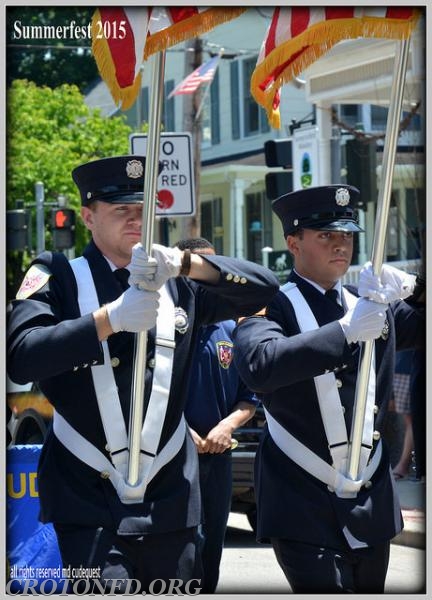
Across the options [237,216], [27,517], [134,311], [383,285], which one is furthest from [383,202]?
[237,216]

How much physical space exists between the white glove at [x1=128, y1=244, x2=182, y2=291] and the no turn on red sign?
7384 mm

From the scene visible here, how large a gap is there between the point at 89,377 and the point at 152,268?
Result: 0.49m

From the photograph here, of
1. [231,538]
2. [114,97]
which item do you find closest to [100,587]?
[114,97]

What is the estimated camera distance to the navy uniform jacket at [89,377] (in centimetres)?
468

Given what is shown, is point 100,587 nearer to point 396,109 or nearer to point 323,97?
point 396,109

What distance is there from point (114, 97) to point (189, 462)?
1.43 meters

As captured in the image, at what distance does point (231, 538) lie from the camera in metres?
10.8

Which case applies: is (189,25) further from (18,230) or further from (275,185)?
(18,230)

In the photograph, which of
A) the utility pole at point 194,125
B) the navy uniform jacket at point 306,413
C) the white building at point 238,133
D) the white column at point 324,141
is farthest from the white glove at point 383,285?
the white building at point 238,133

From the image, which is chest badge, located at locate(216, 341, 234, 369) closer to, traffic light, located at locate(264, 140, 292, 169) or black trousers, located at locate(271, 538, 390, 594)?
black trousers, located at locate(271, 538, 390, 594)

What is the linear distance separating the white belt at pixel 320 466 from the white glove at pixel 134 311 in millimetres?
905

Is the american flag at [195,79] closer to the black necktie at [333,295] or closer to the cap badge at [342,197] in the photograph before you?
the cap badge at [342,197]

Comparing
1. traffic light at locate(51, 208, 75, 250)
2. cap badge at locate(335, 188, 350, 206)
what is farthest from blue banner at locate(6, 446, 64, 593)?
traffic light at locate(51, 208, 75, 250)

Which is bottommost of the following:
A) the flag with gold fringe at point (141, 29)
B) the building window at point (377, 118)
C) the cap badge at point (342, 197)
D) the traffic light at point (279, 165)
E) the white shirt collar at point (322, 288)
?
the white shirt collar at point (322, 288)
